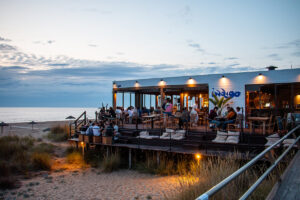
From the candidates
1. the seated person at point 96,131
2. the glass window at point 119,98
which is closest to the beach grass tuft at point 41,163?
the seated person at point 96,131

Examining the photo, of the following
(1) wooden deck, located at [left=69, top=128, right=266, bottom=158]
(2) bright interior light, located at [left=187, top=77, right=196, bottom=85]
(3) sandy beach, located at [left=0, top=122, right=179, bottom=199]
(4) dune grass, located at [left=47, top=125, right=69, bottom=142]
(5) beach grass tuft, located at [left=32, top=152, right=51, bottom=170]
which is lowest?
(3) sandy beach, located at [left=0, top=122, right=179, bottom=199]

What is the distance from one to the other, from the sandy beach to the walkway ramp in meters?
3.42

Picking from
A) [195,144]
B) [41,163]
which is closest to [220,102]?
[195,144]

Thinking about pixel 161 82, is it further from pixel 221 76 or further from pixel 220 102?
pixel 220 102

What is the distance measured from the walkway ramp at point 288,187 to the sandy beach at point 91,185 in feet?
11.2

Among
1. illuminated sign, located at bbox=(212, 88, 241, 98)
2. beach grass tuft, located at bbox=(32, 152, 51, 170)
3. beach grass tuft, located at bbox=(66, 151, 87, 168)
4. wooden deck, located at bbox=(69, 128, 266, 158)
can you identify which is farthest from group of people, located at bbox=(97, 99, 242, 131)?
beach grass tuft, located at bbox=(32, 152, 51, 170)

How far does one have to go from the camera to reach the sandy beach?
328 inches

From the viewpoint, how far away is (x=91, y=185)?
948 centimetres

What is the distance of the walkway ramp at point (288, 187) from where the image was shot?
333 centimetres

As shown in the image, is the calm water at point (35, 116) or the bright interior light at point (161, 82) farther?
the calm water at point (35, 116)

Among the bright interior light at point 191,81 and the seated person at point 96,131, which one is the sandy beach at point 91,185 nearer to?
the seated person at point 96,131

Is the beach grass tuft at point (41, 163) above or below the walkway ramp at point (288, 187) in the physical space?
below

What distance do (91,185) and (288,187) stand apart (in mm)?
7439

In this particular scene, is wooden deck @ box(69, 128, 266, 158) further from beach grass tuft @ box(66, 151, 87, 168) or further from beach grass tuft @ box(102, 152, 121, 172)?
beach grass tuft @ box(66, 151, 87, 168)
